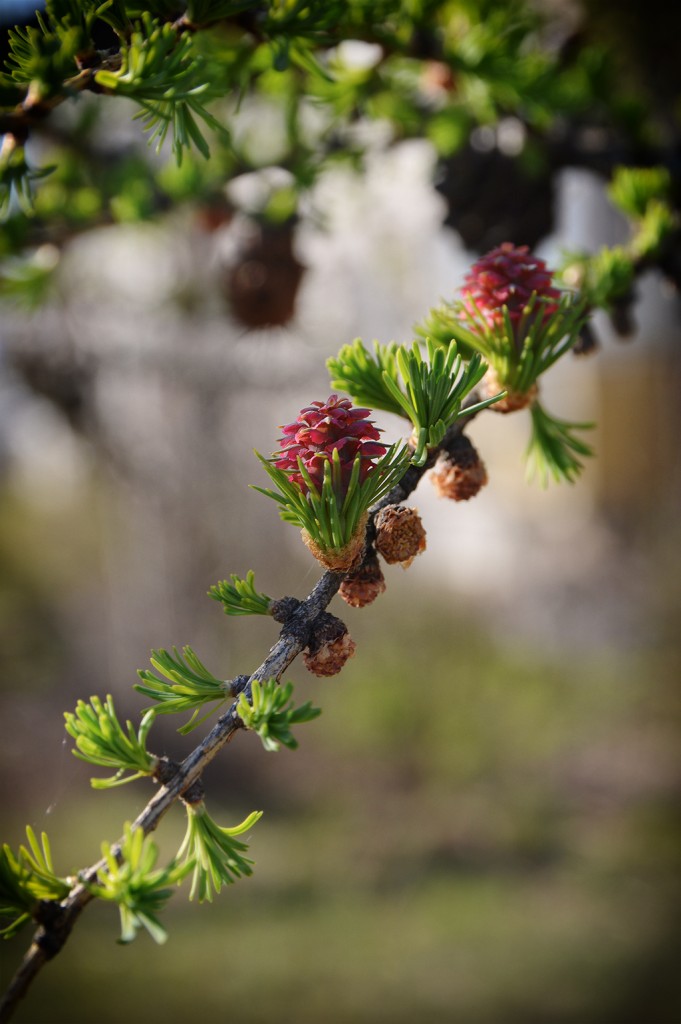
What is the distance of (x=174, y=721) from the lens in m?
2.05

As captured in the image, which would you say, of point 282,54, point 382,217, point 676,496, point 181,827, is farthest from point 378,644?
point 282,54

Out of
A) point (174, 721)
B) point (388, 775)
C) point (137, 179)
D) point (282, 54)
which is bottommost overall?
point (282, 54)

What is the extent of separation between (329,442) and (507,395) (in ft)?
0.32

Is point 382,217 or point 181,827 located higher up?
point 382,217

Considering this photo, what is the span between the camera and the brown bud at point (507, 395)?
336 mm

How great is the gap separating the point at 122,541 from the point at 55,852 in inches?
40.9

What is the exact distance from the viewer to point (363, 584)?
28 centimetres

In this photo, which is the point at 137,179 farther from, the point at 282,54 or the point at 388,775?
the point at 388,775

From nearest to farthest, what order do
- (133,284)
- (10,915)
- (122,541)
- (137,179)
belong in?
(10,915), (137,179), (133,284), (122,541)

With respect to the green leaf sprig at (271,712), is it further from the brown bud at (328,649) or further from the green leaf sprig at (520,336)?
the green leaf sprig at (520,336)

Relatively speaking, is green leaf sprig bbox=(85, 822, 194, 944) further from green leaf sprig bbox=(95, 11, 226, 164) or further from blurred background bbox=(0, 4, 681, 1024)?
blurred background bbox=(0, 4, 681, 1024)

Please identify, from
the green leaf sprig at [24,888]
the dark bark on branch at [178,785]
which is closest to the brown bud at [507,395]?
the dark bark on branch at [178,785]

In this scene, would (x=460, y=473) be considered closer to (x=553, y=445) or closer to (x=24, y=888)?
(x=553, y=445)

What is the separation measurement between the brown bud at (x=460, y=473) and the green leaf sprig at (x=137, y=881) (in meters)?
0.17
